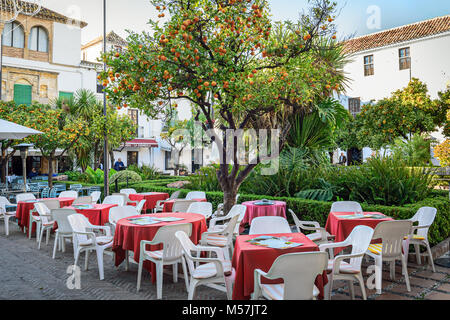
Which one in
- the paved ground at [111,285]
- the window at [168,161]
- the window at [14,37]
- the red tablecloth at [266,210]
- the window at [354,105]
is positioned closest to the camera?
the paved ground at [111,285]

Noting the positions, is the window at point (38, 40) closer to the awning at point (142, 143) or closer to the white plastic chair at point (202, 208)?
the awning at point (142, 143)

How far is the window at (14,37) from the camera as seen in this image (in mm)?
25734

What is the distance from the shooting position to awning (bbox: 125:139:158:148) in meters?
31.5

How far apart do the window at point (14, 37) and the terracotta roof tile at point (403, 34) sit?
24472 mm

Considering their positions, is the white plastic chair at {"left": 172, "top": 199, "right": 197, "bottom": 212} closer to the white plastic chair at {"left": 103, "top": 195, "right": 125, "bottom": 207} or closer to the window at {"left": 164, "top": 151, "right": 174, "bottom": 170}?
the white plastic chair at {"left": 103, "top": 195, "right": 125, "bottom": 207}

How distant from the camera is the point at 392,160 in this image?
8906 millimetres

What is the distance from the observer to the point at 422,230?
5.91m

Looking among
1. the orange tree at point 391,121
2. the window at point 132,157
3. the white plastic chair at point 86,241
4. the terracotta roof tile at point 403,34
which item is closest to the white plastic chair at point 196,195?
the white plastic chair at point 86,241

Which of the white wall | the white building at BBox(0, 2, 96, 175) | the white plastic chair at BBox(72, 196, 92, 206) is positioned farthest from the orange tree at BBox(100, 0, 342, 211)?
the white wall

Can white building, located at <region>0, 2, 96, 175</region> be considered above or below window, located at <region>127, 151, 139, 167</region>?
above

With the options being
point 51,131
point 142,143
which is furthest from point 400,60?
point 51,131

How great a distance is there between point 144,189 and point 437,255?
9297 millimetres

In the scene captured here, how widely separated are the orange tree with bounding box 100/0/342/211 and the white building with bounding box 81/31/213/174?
24.5m
